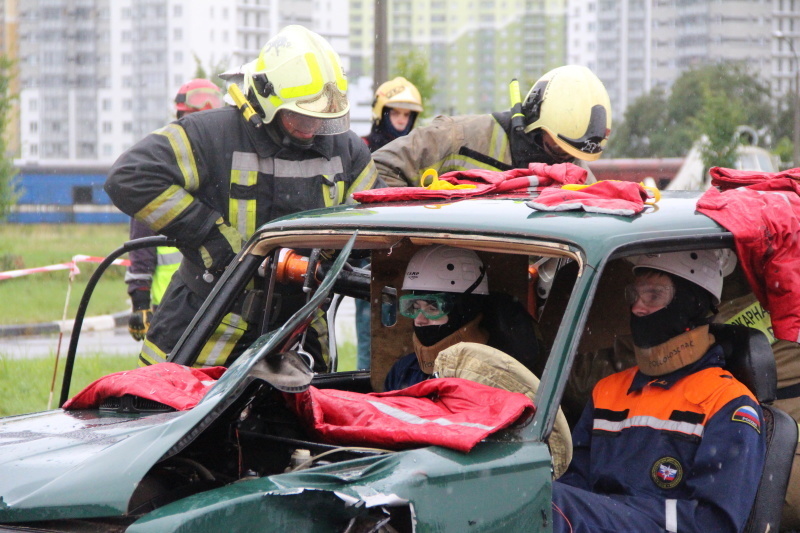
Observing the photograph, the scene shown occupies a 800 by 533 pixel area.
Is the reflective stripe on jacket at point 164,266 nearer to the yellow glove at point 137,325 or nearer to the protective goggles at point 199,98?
the yellow glove at point 137,325

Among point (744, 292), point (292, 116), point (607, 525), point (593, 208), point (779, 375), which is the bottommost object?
point (607, 525)

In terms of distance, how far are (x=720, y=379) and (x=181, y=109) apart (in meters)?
5.06

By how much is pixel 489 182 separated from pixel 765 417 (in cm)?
133

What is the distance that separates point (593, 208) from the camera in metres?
2.89

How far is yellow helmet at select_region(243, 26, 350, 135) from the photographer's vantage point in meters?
4.61

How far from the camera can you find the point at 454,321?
361 centimetres

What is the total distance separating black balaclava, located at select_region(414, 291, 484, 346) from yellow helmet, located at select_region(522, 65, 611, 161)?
2027mm

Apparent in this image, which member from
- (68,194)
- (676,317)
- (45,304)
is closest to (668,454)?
(676,317)

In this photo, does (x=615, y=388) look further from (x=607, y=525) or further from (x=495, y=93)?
(x=495, y=93)

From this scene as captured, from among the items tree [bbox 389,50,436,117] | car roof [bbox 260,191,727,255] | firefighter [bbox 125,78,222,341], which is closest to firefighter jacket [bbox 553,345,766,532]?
car roof [bbox 260,191,727,255]

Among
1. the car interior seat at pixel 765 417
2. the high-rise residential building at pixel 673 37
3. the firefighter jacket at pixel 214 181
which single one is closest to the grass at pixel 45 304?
the firefighter jacket at pixel 214 181

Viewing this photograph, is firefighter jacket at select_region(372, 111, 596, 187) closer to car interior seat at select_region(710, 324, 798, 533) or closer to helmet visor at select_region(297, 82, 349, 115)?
helmet visor at select_region(297, 82, 349, 115)

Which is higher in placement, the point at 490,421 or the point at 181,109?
the point at 181,109

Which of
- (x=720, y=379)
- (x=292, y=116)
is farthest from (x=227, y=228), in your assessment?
(x=720, y=379)
